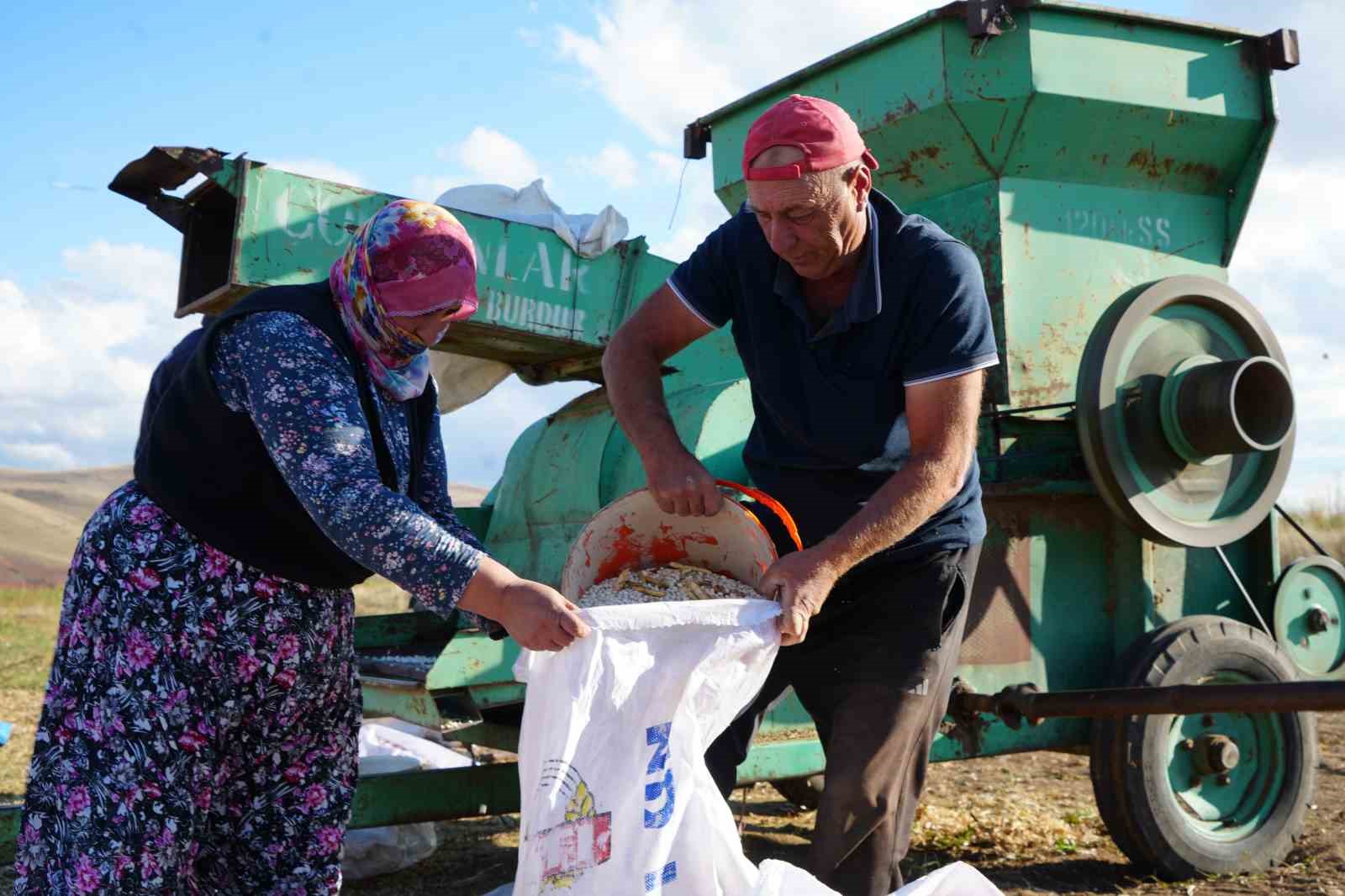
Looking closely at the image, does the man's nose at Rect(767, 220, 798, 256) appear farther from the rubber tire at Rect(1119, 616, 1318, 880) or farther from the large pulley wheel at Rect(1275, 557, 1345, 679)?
the large pulley wheel at Rect(1275, 557, 1345, 679)

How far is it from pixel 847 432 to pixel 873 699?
566 millimetres

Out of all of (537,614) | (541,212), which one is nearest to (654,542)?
(537,614)

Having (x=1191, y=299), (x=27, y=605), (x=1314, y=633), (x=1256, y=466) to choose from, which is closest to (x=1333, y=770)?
(x=1314, y=633)

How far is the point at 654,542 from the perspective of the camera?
9.11 ft

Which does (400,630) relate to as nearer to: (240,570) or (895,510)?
(240,570)

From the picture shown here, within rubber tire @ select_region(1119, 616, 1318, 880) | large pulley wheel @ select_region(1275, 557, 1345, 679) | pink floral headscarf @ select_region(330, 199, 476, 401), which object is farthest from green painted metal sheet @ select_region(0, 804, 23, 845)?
large pulley wheel @ select_region(1275, 557, 1345, 679)

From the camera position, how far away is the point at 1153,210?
4.61 m

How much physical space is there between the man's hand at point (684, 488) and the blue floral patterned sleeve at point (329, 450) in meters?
0.54

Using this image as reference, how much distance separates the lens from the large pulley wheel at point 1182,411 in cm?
402

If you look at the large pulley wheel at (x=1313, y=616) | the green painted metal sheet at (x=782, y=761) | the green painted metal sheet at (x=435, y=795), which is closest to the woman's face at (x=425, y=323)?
the green painted metal sheet at (x=435, y=795)

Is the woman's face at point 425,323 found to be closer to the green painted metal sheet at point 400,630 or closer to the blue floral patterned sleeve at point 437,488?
the blue floral patterned sleeve at point 437,488

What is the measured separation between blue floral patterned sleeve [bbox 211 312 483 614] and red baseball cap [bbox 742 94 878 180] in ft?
2.92

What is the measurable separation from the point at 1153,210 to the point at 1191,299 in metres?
0.52

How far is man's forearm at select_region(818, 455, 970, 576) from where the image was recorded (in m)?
2.41
